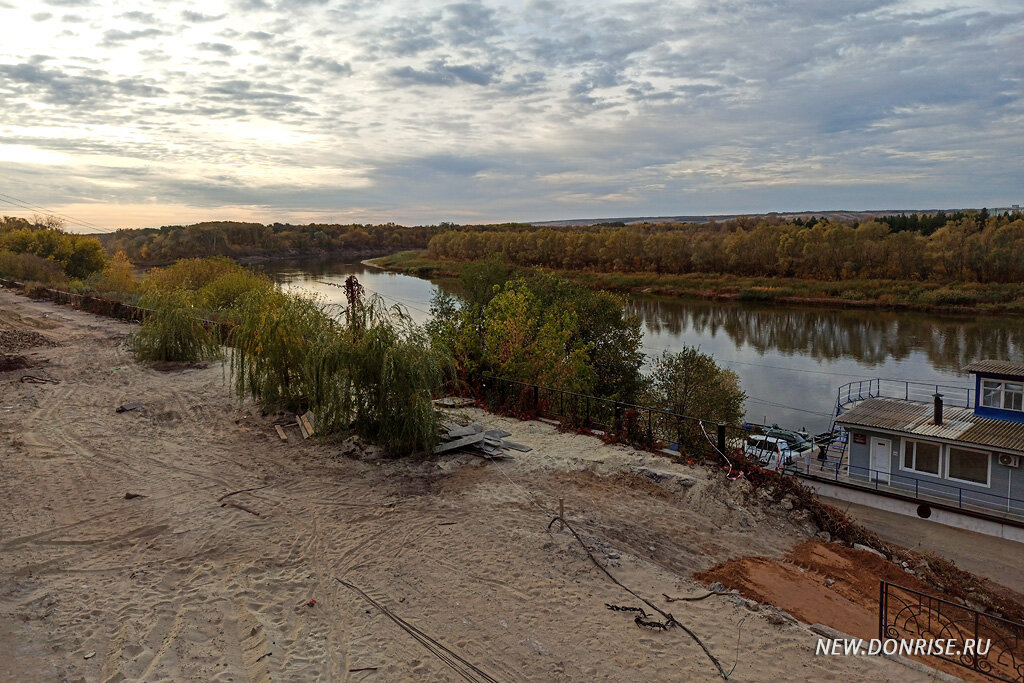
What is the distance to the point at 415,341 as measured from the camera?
12523 mm

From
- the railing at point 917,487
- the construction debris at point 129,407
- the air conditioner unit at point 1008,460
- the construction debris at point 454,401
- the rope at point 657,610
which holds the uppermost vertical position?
the construction debris at point 129,407

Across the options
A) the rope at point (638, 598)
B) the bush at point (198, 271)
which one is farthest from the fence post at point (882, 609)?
the bush at point (198, 271)

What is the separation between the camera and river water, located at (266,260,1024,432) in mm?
34156

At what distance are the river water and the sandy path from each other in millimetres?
18898

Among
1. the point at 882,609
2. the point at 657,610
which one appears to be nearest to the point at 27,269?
the point at 657,610

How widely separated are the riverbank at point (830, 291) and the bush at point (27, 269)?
107ft

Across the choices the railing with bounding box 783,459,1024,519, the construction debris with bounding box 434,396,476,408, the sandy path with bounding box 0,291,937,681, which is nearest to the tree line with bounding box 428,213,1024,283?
the railing with bounding box 783,459,1024,519

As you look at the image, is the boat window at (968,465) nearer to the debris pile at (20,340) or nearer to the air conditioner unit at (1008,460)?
the air conditioner unit at (1008,460)

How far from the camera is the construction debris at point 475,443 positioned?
479 inches

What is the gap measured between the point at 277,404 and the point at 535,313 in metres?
11.6

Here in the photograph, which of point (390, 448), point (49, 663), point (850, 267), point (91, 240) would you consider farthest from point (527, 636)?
point (850, 267)

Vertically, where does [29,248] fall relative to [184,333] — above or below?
above

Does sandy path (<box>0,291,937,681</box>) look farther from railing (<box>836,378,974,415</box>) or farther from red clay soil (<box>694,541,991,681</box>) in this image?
railing (<box>836,378,974,415</box>)

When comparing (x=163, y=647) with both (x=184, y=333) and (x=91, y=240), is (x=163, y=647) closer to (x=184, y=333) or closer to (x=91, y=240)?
(x=184, y=333)
